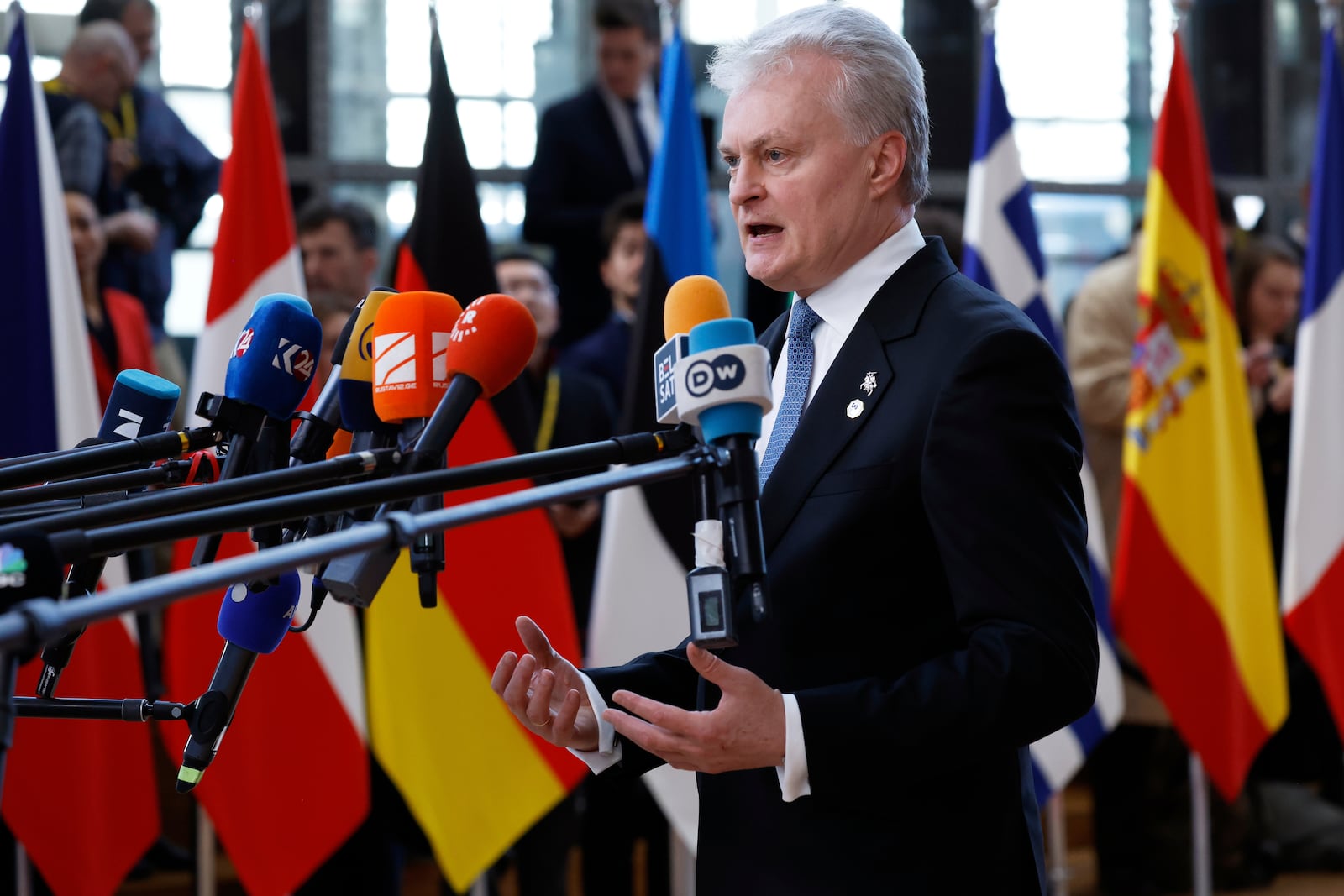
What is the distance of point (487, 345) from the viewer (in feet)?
4.04

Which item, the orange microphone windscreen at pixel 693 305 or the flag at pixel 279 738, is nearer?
the orange microphone windscreen at pixel 693 305

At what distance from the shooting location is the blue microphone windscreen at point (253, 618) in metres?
1.27

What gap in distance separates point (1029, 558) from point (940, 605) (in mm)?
137

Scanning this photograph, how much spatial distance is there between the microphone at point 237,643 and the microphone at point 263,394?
0.17ft

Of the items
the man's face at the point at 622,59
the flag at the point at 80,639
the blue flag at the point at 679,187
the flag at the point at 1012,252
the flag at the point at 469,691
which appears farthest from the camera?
the man's face at the point at 622,59

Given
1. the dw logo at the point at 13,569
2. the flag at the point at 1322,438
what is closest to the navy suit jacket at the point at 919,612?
the dw logo at the point at 13,569

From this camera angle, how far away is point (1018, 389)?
1.42m

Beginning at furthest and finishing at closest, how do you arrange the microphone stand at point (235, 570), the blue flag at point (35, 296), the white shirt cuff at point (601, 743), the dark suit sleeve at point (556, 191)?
the dark suit sleeve at point (556, 191), the blue flag at point (35, 296), the white shirt cuff at point (601, 743), the microphone stand at point (235, 570)

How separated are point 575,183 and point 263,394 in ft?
11.1

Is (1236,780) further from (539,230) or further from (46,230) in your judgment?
(46,230)

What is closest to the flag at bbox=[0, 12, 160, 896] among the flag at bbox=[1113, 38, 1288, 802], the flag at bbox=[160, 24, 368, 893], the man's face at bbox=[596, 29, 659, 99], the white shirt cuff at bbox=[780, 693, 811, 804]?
the flag at bbox=[160, 24, 368, 893]

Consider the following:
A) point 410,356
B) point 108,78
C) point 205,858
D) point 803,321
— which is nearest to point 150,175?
point 108,78

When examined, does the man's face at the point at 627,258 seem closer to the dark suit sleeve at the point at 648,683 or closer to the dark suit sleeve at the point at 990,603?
the dark suit sleeve at the point at 648,683

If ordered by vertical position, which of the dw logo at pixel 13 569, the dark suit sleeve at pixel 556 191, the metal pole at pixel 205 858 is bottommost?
the metal pole at pixel 205 858
